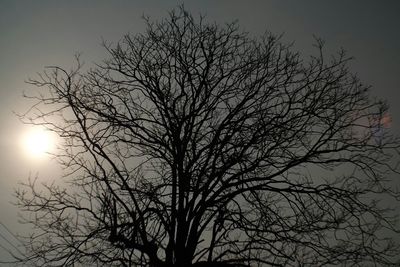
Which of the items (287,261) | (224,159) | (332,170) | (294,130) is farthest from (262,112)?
(287,261)

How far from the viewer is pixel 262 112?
8.00m

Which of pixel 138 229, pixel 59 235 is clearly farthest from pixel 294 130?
pixel 59 235

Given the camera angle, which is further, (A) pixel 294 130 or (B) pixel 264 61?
(B) pixel 264 61

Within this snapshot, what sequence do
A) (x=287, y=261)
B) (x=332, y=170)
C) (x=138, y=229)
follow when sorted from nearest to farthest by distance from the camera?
(x=138, y=229)
(x=287, y=261)
(x=332, y=170)

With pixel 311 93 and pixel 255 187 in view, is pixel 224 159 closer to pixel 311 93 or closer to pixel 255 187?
pixel 255 187

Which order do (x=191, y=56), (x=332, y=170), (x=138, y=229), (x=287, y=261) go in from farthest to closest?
(x=191, y=56) < (x=332, y=170) < (x=287, y=261) < (x=138, y=229)

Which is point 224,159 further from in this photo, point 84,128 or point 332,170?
point 84,128

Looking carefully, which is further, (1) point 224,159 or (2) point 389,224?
(1) point 224,159

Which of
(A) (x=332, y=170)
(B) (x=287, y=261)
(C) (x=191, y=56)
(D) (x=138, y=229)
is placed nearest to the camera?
(D) (x=138, y=229)

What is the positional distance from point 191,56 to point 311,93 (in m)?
2.64

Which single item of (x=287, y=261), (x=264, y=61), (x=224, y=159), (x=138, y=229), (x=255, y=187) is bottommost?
(x=287, y=261)

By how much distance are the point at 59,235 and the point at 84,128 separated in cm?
204

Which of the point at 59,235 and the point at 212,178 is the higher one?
the point at 212,178

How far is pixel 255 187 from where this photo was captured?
7414mm
